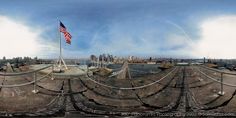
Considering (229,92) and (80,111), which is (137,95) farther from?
(229,92)

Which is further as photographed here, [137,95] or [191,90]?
[191,90]

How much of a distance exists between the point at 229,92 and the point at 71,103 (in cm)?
658

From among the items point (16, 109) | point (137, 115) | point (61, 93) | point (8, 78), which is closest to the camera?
point (137, 115)

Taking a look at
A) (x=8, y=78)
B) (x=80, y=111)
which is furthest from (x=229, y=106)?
(x=8, y=78)

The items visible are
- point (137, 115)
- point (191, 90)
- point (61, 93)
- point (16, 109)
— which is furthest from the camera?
point (191, 90)

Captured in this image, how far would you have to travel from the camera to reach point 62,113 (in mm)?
9844

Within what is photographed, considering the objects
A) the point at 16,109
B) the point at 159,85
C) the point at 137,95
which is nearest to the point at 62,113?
the point at 16,109

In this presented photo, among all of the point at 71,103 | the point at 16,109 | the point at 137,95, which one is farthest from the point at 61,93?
the point at 137,95

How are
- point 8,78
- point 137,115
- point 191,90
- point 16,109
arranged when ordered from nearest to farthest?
point 137,115 → point 16,109 → point 191,90 → point 8,78

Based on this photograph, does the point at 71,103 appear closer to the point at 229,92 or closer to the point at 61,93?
the point at 61,93

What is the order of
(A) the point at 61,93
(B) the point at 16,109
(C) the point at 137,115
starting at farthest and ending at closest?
(A) the point at 61,93, (B) the point at 16,109, (C) the point at 137,115

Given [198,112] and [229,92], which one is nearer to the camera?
[198,112]

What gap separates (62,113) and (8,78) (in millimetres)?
6252

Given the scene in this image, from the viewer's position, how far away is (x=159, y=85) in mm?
14211
